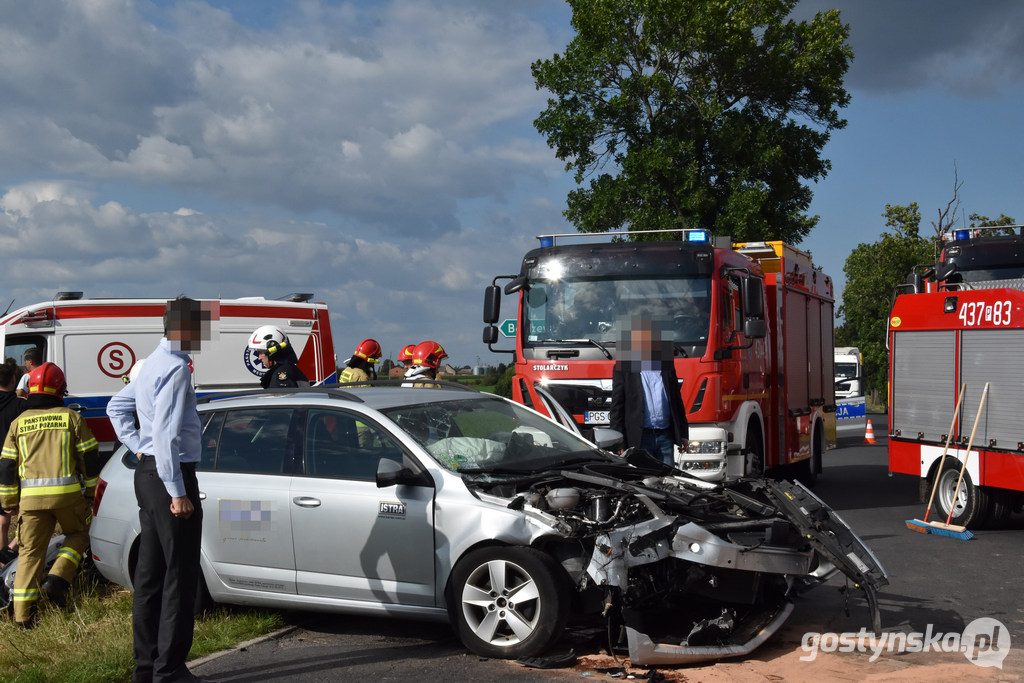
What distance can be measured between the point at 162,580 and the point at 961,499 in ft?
27.4

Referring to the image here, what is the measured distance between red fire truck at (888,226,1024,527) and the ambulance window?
34.7ft

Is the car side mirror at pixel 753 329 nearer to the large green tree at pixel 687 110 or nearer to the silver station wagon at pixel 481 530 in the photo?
the silver station wagon at pixel 481 530

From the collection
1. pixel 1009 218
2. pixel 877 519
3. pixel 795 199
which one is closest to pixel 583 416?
pixel 877 519

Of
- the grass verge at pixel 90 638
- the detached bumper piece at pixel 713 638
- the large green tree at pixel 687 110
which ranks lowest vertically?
the grass verge at pixel 90 638

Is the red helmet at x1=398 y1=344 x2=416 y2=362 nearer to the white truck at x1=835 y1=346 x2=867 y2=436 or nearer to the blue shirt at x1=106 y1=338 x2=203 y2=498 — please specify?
the blue shirt at x1=106 y1=338 x2=203 y2=498

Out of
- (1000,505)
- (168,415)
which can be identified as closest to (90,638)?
(168,415)

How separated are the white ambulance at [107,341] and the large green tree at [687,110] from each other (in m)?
13.2

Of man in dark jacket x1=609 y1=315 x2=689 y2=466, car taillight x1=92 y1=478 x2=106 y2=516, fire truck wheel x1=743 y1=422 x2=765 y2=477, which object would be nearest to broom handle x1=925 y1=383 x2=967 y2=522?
fire truck wheel x1=743 y1=422 x2=765 y2=477

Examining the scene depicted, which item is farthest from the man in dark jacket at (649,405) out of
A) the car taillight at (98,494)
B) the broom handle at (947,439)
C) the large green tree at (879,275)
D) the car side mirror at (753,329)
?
the large green tree at (879,275)

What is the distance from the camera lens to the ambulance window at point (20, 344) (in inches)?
499

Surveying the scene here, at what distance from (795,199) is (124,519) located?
23.6 metres

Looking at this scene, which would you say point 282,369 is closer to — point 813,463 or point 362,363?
point 362,363

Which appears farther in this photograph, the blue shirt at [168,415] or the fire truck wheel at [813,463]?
the fire truck wheel at [813,463]

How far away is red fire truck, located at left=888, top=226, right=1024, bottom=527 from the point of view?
9.83m
